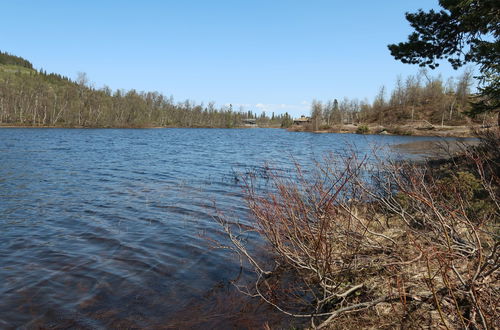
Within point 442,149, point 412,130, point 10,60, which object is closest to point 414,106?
point 412,130

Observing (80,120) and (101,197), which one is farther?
(80,120)

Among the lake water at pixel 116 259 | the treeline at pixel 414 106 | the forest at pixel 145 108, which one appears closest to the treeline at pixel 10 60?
the forest at pixel 145 108

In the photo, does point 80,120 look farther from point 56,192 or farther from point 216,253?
point 216,253

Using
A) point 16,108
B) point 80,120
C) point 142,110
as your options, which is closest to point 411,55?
point 80,120

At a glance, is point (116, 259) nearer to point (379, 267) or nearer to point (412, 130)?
point (379, 267)

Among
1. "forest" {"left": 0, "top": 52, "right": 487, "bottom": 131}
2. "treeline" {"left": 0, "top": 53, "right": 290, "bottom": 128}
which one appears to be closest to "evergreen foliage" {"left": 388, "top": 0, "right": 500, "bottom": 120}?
"forest" {"left": 0, "top": 52, "right": 487, "bottom": 131}

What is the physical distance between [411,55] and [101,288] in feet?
41.0

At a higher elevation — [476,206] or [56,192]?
[476,206]

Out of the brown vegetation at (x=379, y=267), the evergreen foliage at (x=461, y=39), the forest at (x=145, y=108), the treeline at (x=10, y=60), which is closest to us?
the brown vegetation at (x=379, y=267)

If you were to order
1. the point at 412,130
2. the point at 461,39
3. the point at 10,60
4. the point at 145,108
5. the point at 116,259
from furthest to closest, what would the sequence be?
the point at 10,60, the point at 145,108, the point at 412,130, the point at 461,39, the point at 116,259

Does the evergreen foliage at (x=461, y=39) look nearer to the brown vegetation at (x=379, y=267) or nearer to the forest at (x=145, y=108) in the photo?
the brown vegetation at (x=379, y=267)

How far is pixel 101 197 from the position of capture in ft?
39.2

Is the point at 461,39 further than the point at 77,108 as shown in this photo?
→ No

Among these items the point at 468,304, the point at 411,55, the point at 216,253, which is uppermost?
the point at 411,55
